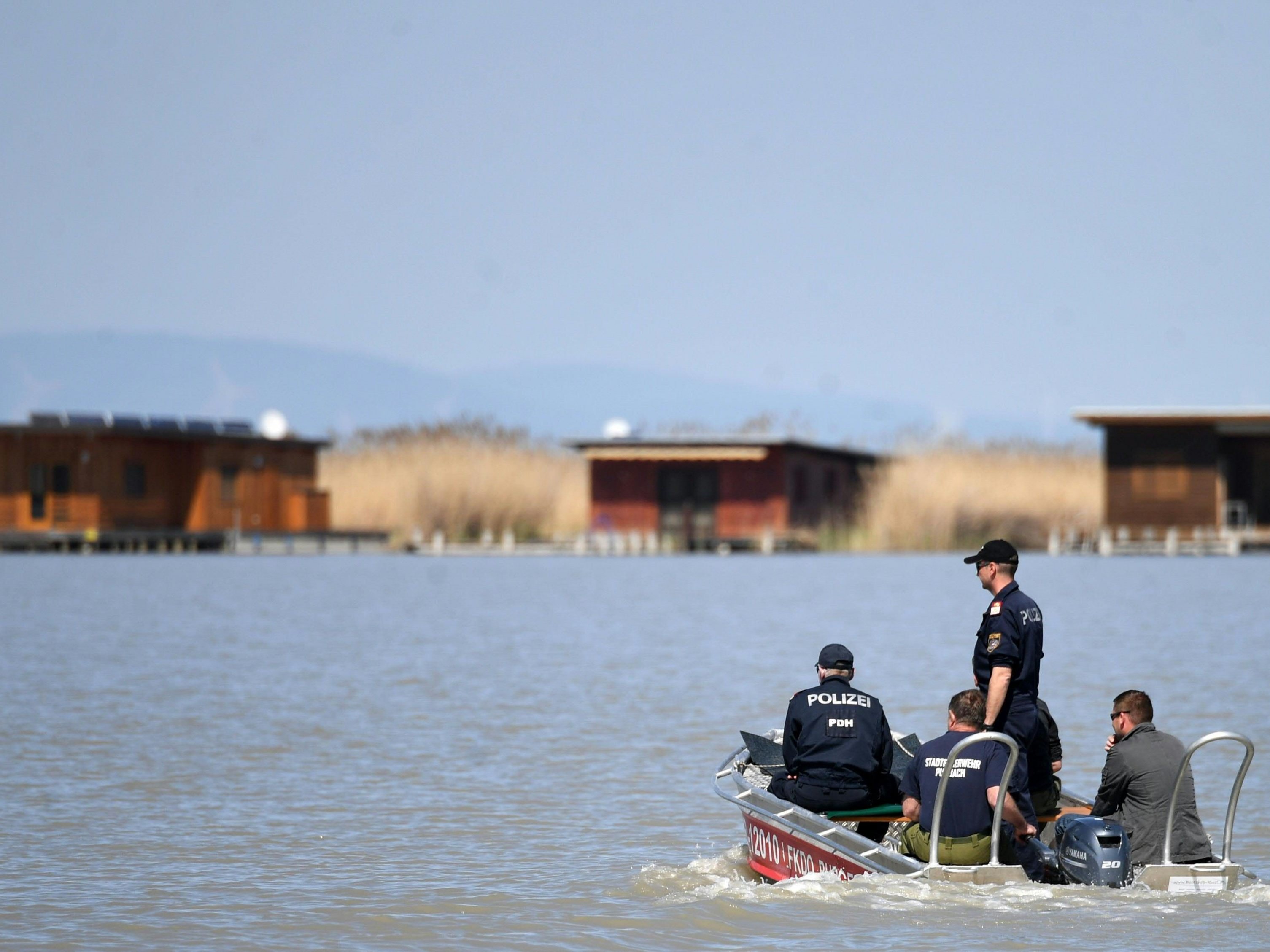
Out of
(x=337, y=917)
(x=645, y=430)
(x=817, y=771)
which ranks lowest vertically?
→ (x=337, y=917)

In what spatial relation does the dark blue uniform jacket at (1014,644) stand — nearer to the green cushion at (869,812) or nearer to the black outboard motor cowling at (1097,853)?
the black outboard motor cowling at (1097,853)

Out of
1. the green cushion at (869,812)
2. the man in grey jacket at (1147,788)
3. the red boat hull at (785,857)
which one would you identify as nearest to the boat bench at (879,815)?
the green cushion at (869,812)

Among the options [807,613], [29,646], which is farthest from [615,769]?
[807,613]

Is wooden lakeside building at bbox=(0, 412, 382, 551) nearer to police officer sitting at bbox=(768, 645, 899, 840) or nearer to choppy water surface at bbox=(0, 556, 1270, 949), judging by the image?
choppy water surface at bbox=(0, 556, 1270, 949)

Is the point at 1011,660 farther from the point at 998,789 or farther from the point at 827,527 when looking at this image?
the point at 827,527

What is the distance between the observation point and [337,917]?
10.5 m

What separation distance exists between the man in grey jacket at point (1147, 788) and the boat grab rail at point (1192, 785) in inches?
1.1

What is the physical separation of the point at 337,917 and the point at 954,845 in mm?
3289

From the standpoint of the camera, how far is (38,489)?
2208 inches

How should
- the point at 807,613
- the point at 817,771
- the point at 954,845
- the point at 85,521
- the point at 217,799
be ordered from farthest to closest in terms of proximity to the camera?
the point at 85,521 → the point at 807,613 → the point at 217,799 → the point at 817,771 → the point at 954,845

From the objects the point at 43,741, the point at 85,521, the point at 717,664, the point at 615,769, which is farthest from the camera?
the point at 85,521

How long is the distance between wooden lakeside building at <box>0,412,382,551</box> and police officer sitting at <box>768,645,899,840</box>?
46681 millimetres

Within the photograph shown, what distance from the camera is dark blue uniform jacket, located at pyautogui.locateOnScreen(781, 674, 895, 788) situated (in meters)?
10.8

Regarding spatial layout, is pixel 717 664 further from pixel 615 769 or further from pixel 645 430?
pixel 645 430
